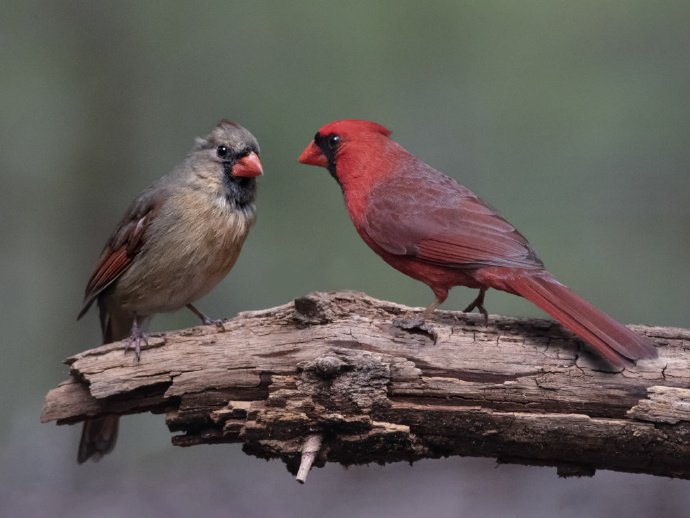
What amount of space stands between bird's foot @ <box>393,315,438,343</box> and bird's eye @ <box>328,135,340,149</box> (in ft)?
3.28

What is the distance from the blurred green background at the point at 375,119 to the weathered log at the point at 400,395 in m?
1.70

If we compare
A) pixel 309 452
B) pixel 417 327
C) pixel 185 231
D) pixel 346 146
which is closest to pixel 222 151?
pixel 185 231

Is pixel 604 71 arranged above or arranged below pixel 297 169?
above

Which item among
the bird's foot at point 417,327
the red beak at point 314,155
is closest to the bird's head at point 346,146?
the red beak at point 314,155

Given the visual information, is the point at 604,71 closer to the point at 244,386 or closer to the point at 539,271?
the point at 539,271

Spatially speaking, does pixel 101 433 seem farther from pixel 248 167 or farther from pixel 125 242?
pixel 248 167

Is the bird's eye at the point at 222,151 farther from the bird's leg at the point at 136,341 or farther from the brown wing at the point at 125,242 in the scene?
the bird's leg at the point at 136,341

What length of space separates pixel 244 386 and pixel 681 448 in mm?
1486

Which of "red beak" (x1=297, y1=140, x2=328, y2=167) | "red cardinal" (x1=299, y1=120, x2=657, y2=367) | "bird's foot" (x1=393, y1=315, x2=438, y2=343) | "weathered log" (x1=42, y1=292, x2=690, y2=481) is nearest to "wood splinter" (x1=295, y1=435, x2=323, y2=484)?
"weathered log" (x1=42, y1=292, x2=690, y2=481)

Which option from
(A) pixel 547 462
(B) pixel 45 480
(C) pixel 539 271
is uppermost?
(C) pixel 539 271

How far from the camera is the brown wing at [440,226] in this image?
3195 millimetres

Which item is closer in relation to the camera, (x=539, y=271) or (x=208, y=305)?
(x=539, y=271)

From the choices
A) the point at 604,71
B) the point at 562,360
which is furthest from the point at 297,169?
the point at 562,360

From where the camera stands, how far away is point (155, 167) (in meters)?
4.85
